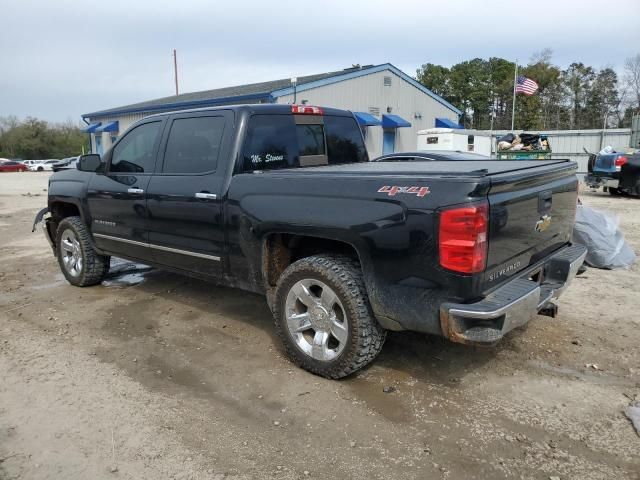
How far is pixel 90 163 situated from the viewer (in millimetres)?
5340

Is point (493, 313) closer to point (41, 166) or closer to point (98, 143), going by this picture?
point (98, 143)

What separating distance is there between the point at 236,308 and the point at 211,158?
1.73 meters

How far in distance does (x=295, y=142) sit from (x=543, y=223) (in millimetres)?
2155

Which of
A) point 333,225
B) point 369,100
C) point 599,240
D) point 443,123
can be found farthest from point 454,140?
point 333,225

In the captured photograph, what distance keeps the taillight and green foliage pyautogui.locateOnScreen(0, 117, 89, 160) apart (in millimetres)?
62775

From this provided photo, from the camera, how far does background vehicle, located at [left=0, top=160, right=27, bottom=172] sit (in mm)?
46650

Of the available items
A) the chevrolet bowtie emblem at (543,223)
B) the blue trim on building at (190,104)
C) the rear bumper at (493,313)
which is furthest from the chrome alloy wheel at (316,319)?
the blue trim on building at (190,104)

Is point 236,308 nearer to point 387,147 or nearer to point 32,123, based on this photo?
point 387,147

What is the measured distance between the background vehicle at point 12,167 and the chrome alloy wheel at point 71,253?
48.2 meters

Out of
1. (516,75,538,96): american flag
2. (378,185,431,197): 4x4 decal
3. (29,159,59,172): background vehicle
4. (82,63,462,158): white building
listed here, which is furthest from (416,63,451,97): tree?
(378,185,431,197): 4x4 decal

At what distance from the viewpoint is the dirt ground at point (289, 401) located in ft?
9.05

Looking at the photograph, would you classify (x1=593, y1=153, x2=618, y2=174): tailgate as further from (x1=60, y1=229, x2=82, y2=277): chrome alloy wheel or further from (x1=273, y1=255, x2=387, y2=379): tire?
(x1=60, y1=229, x2=82, y2=277): chrome alloy wheel

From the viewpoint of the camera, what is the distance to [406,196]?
9.84ft

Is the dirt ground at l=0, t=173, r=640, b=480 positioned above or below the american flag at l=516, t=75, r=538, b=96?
below
